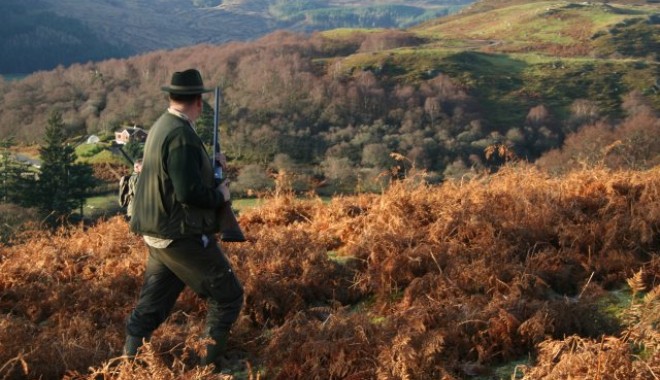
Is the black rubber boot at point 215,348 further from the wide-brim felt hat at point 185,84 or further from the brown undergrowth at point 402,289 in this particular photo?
the wide-brim felt hat at point 185,84

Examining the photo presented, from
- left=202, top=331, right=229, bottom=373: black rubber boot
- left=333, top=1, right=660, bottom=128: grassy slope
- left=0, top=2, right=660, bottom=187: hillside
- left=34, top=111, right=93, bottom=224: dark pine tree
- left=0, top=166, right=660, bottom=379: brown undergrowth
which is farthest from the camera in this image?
left=333, top=1, right=660, bottom=128: grassy slope

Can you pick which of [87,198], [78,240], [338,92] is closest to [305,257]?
[78,240]

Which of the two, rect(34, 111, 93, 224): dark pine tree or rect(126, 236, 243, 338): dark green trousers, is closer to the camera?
rect(126, 236, 243, 338): dark green trousers

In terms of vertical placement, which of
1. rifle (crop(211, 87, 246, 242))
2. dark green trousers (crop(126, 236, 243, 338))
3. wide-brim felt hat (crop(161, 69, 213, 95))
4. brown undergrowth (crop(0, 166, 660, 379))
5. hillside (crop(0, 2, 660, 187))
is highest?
wide-brim felt hat (crop(161, 69, 213, 95))

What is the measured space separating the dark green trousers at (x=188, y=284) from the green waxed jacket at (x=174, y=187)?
0.52 feet

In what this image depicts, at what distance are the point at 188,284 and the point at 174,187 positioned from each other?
782mm

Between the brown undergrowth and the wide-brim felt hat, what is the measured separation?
1831 mm

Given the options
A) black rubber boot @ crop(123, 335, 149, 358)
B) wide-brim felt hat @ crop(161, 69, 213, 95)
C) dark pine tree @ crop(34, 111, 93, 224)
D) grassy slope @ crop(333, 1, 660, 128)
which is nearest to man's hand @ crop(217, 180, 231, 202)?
wide-brim felt hat @ crop(161, 69, 213, 95)

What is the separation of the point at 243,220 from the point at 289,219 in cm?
66

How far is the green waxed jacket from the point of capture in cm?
450

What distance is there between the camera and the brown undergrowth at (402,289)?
4.82 meters

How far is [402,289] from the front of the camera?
259 inches

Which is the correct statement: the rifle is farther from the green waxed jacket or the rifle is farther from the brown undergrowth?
the brown undergrowth

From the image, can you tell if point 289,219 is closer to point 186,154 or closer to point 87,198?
point 186,154
